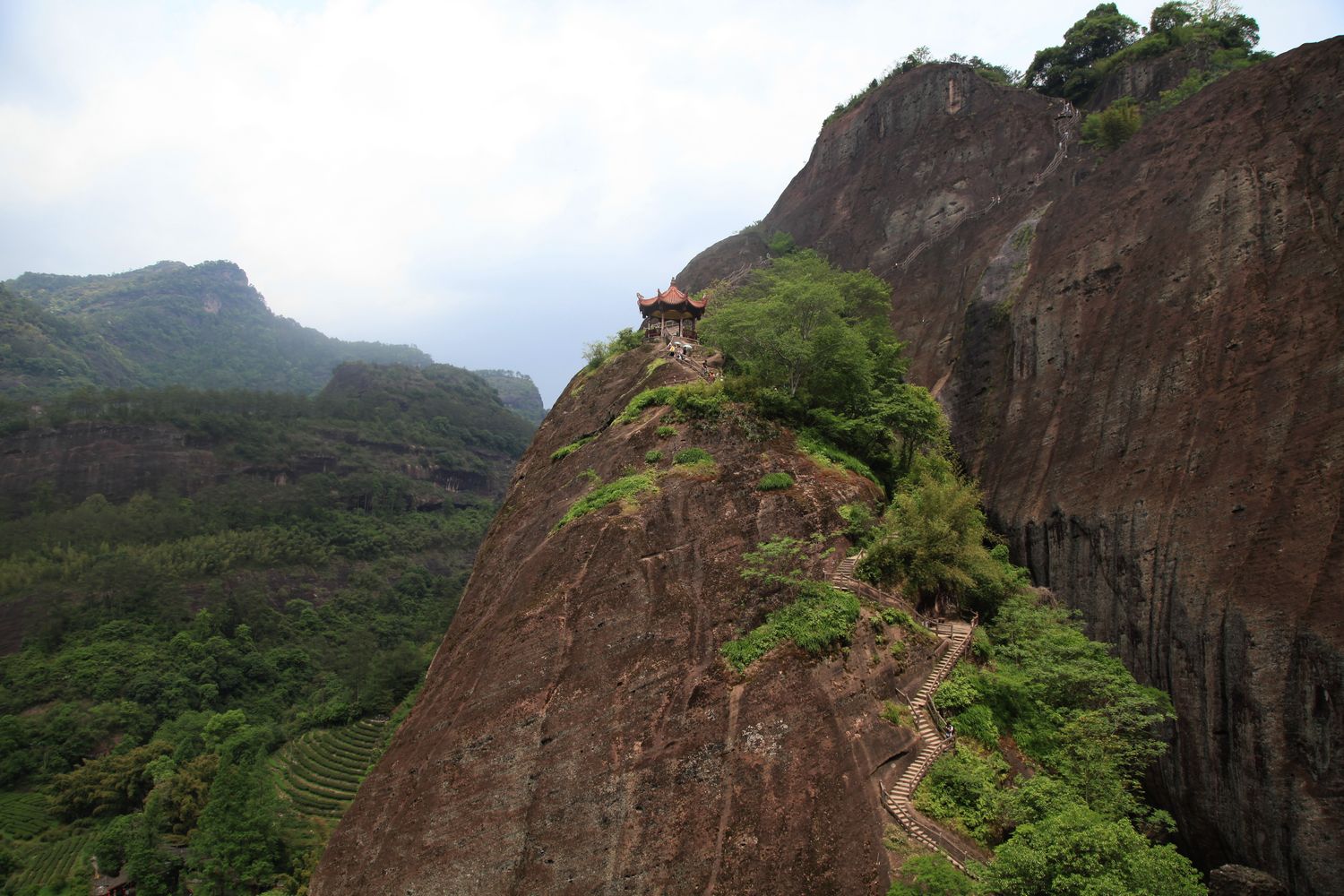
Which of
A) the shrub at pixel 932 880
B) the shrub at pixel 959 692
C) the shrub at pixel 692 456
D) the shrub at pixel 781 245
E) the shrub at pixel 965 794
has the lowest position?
the shrub at pixel 932 880

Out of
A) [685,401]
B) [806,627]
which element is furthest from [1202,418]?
[685,401]

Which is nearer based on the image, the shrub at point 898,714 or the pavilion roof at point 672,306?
the shrub at point 898,714

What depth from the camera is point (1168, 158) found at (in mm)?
24531

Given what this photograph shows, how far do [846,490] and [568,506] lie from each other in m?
7.99

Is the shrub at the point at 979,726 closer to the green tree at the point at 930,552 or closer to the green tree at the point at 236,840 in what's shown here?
the green tree at the point at 930,552

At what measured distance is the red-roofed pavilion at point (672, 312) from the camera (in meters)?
34.5

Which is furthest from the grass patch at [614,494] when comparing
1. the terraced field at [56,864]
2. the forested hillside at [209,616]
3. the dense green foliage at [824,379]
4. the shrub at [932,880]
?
the terraced field at [56,864]

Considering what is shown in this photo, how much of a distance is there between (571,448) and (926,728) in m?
14.7

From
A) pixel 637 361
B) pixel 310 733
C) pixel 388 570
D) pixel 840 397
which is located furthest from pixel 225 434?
pixel 840 397

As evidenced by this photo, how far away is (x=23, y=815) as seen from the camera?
42.2 m

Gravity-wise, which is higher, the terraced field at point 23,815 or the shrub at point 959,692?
the shrub at point 959,692

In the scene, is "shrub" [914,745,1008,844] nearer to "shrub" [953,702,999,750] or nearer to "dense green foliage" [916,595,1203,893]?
"dense green foliage" [916,595,1203,893]

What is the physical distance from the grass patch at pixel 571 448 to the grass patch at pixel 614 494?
14.2 feet

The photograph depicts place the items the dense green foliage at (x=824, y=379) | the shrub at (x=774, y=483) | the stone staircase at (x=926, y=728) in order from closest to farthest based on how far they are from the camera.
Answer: the stone staircase at (x=926, y=728)
the shrub at (x=774, y=483)
the dense green foliage at (x=824, y=379)
